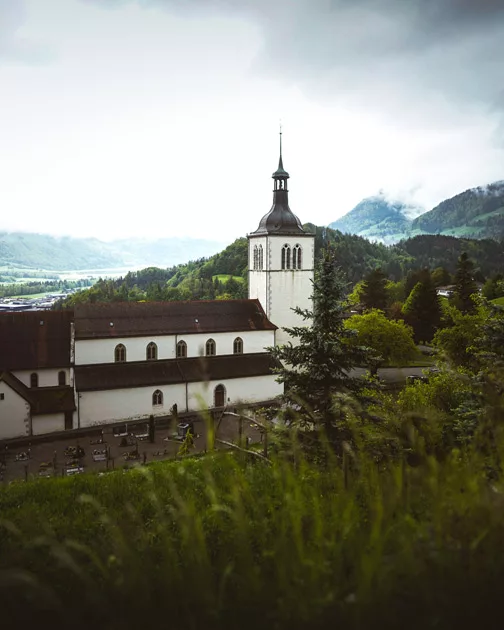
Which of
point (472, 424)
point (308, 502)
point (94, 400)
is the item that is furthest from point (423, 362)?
point (308, 502)

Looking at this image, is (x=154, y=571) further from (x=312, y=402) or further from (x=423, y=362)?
(x=423, y=362)

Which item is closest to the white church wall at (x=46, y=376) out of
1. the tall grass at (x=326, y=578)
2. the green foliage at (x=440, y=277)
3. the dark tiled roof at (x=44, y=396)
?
the dark tiled roof at (x=44, y=396)

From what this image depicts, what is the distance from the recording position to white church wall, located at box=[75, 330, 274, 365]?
1182 inches

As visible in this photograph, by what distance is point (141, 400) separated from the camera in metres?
30.1

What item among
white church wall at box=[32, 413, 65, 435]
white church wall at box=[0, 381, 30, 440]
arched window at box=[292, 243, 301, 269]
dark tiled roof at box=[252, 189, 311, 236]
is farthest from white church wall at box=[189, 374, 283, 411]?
dark tiled roof at box=[252, 189, 311, 236]

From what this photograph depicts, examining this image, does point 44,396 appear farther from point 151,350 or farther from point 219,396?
point 219,396

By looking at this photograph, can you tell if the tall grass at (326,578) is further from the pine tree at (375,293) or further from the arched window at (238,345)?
the pine tree at (375,293)

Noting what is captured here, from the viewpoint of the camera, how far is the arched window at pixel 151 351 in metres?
31.5

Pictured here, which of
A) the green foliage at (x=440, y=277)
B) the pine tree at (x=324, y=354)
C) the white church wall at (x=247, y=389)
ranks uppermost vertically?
the green foliage at (x=440, y=277)

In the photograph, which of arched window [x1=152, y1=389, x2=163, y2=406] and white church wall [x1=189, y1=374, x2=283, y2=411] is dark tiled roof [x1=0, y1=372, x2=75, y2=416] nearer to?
arched window [x1=152, y1=389, x2=163, y2=406]

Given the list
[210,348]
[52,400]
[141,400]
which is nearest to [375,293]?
[210,348]

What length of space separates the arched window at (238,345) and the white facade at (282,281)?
2766 mm

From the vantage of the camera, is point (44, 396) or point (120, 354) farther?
point (120, 354)

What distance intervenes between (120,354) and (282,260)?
12431 millimetres
